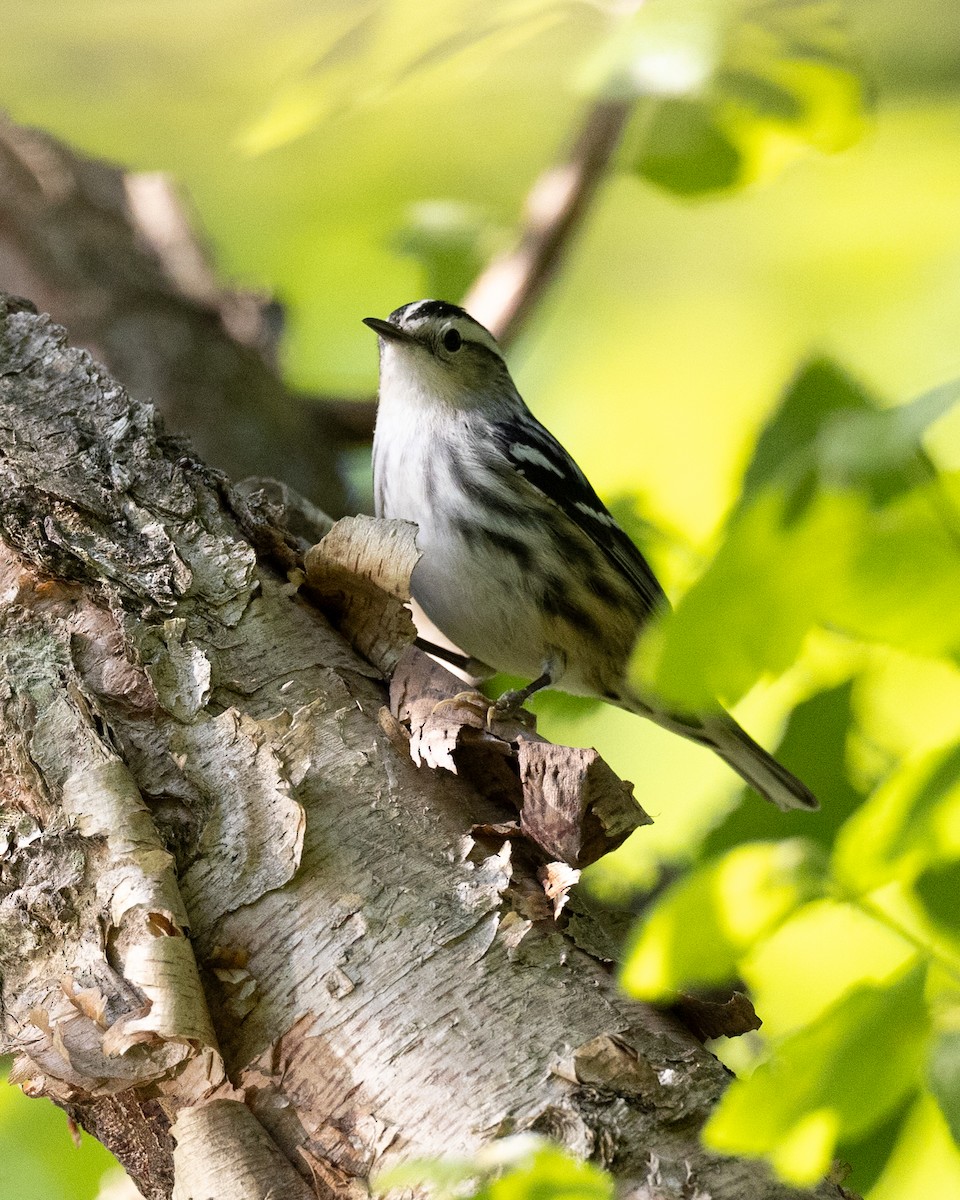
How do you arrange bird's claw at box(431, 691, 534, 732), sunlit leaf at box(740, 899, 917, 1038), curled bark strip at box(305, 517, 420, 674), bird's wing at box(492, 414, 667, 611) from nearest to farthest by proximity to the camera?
bird's claw at box(431, 691, 534, 732) → curled bark strip at box(305, 517, 420, 674) → sunlit leaf at box(740, 899, 917, 1038) → bird's wing at box(492, 414, 667, 611)

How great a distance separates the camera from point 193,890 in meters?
2.04

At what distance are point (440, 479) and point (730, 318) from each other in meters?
1.44

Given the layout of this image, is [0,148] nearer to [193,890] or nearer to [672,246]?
[672,246]

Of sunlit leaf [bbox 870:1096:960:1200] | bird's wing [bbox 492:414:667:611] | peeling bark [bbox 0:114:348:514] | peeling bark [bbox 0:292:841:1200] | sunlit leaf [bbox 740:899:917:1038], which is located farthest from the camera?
peeling bark [bbox 0:114:348:514]

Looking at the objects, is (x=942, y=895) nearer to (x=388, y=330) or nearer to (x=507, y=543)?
(x=507, y=543)

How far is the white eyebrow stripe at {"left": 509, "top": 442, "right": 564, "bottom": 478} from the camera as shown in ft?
13.0

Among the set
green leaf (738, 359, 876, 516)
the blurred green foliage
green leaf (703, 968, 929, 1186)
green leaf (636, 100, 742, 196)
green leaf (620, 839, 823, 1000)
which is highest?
green leaf (636, 100, 742, 196)

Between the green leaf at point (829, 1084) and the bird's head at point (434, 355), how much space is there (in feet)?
10.5

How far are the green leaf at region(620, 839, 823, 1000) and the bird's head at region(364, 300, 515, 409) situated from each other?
3.10 metres

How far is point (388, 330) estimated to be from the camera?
Answer: 392cm

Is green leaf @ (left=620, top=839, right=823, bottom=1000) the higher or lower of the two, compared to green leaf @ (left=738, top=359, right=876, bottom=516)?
lower

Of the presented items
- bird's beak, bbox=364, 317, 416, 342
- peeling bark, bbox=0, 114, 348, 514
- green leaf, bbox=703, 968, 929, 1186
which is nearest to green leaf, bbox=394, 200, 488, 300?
bird's beak, bbox=364, 317, 416, 342

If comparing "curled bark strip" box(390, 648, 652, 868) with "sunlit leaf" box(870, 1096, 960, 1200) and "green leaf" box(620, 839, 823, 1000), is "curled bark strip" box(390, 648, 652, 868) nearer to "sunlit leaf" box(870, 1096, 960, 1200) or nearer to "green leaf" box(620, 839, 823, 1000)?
"sunlit leaf" box(870, 1096, 960, 1200)

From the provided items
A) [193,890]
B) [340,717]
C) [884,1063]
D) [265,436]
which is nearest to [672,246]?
[265,436]
